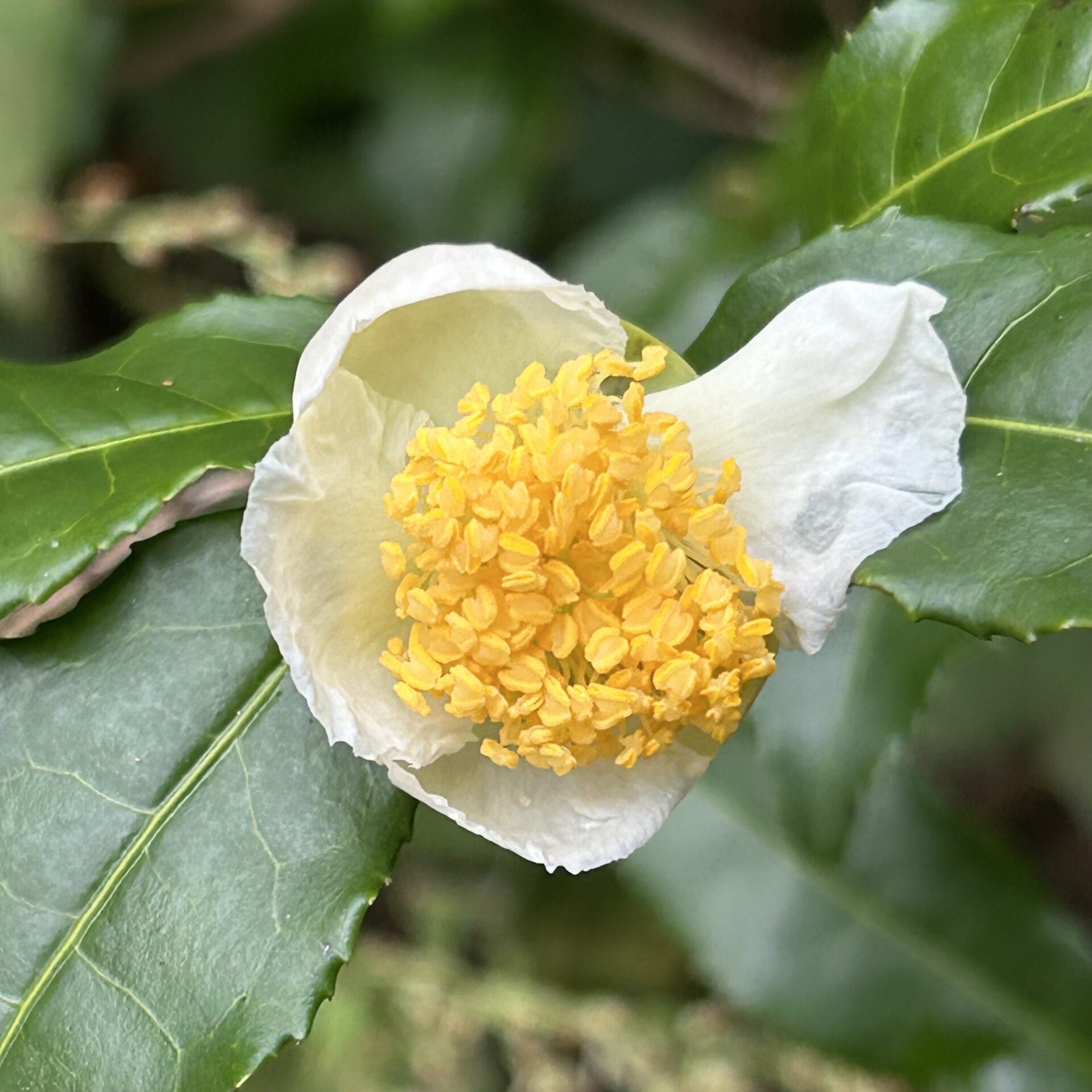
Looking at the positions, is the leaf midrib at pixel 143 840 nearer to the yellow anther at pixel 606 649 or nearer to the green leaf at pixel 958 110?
the yellow anther at pixel 606 649

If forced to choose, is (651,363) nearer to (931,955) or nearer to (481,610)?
(481,610)

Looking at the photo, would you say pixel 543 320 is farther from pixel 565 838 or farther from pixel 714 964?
pixel 714 964

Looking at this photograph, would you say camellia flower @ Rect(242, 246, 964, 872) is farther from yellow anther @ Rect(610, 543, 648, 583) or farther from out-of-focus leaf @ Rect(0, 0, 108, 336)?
out-of-focus leaf @ Rect(0, 0, 108, 336)

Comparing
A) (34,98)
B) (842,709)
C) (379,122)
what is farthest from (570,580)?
(379,122)

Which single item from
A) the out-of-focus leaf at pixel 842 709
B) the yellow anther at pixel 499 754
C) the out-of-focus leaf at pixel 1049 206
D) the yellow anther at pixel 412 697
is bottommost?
the out-of-focus leaf at pixel 842 709

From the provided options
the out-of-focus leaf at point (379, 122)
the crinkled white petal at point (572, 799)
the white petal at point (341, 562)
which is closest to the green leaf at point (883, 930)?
the crinkled white petal at point (572, 799)

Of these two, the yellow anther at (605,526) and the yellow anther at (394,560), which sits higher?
the yellow anther at (605,526)

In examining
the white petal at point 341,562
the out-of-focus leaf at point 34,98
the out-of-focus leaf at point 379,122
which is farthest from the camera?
the out-of-focus leaf at point 379,122
